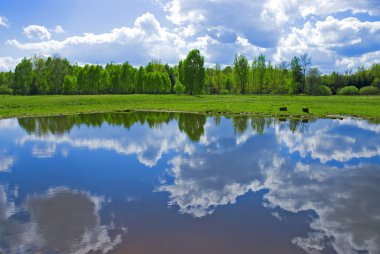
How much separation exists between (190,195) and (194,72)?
101064 mm

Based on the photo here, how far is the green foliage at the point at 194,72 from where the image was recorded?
114 m

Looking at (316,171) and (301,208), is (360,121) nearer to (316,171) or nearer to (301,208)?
(316,171)

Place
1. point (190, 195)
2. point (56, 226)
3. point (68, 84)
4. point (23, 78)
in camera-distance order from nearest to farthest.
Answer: point (56, 226)
point (190, 195)
point (68, 84)
point (23, 78)

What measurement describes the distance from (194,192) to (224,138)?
15116 mm

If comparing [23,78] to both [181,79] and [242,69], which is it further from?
[242,69]

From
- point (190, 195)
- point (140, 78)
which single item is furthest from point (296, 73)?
point (190, 195)

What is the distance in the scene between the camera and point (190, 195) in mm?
15156

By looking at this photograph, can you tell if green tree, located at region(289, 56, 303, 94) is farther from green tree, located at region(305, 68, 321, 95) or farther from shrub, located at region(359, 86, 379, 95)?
shrub, located at region(359, 86, 379, 95)

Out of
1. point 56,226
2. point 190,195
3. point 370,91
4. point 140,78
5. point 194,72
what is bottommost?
point 56,226

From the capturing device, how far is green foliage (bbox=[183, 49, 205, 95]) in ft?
373

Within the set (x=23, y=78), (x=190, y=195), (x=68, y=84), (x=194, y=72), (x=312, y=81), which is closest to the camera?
(x=190, y=195)

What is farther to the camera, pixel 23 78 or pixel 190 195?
pixel 23 78

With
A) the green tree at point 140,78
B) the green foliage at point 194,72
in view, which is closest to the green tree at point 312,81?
the green foliage at point 194,72

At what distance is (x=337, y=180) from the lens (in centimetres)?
1753
